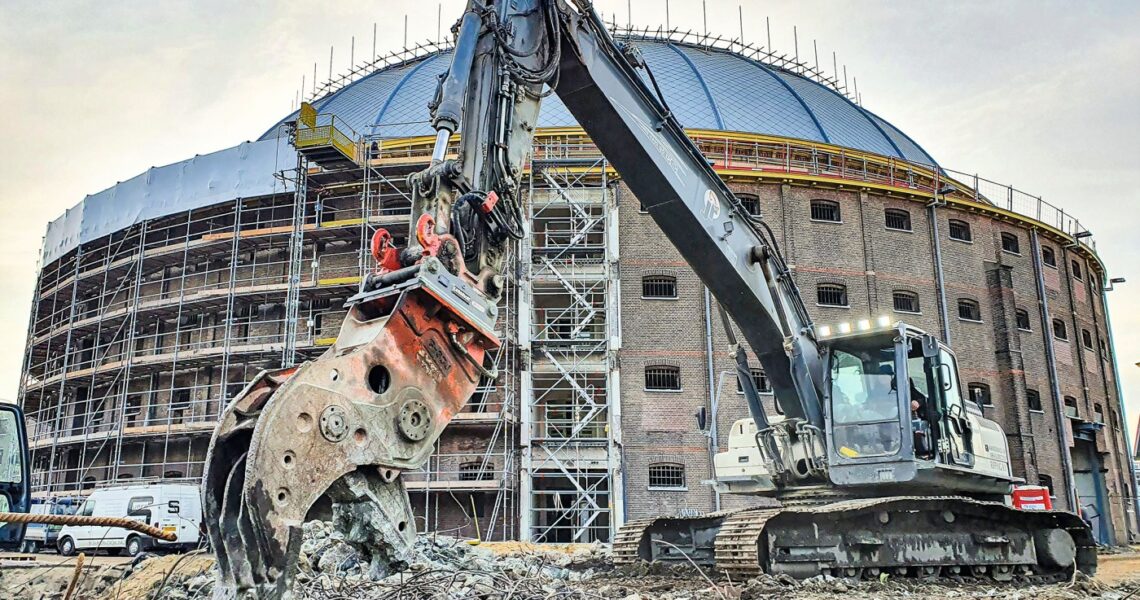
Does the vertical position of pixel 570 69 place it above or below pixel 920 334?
above

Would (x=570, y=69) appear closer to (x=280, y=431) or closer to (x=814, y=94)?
(x=280, y=431)

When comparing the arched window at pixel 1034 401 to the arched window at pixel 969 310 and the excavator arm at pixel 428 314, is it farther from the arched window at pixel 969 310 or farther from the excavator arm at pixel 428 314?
the excavator arm at pixel 428 314

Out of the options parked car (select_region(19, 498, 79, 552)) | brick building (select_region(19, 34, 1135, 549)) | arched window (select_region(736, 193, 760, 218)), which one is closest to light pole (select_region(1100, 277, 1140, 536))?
brick building (select_region(19, 34, 1135, 549))

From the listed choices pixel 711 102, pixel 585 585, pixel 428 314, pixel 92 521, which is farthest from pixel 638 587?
pixel 711 102

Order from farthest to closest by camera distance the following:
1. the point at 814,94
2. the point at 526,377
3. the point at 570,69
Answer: the point at 814,94, the point at 526,377, the point at 570,69

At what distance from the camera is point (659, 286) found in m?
27.4

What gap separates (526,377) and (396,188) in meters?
6.54

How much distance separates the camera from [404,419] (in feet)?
17.4

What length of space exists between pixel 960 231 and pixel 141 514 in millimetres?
26842

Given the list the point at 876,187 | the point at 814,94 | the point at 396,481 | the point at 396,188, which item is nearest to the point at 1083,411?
the point at 876,187

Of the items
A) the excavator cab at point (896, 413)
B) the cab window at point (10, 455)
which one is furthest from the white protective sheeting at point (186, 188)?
the excavator cab at point (896, 413)

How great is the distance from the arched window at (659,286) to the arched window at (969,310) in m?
10.5

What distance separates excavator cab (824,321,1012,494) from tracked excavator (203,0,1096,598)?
24 mm

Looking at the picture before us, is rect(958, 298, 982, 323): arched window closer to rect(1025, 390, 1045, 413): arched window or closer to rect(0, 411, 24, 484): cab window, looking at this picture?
rect(1025, 390, 1045, 413): arched window
